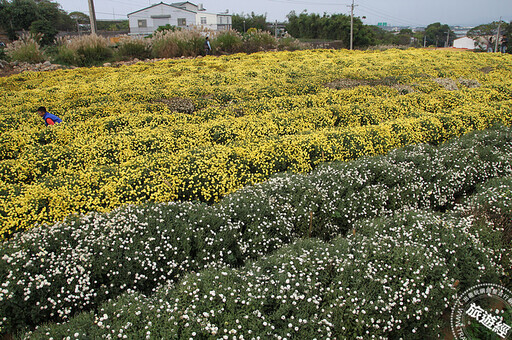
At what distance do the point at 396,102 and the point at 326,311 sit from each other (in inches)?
358

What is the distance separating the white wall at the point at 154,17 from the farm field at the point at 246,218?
56747mm

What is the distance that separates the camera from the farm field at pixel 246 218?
3.55 m

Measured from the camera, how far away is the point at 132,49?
1953 cm

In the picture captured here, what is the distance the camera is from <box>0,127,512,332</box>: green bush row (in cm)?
384

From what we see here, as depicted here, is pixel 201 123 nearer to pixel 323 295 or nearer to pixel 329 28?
pixel 323 295

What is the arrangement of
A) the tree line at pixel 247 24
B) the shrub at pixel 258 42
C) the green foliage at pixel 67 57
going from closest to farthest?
1. the green foliage at pixel 67 57
2. the shrub at pixel 258 42
3. the tree line at pixel 247 24

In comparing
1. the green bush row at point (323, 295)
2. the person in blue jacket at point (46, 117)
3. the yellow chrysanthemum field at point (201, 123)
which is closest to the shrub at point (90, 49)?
the yellow chrysanthemum field at point (201, 123)

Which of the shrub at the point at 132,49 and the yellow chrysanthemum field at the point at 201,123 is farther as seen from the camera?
the shrub at the point at 132,49

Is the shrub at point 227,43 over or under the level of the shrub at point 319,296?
over

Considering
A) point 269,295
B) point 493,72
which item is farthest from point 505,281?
point 493,72

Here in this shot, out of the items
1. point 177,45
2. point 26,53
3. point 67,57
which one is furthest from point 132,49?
point 26,53

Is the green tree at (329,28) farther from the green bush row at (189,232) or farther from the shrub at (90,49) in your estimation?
the green bush row at (189,232)

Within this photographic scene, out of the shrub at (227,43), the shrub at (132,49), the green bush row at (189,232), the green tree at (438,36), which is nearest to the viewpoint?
the green bush row at (189,232)

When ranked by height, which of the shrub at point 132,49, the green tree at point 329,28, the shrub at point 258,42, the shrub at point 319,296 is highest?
the green tree at point 329,28
